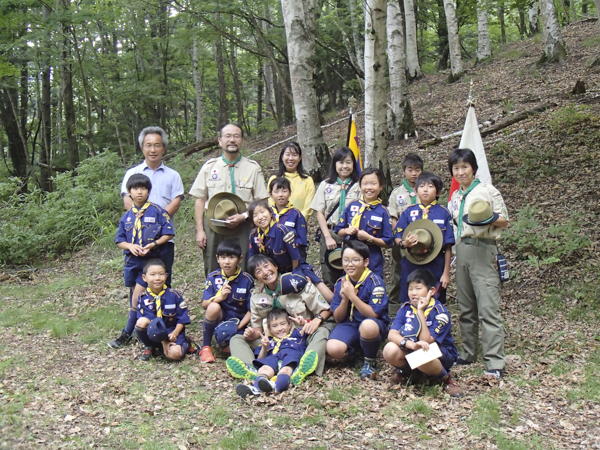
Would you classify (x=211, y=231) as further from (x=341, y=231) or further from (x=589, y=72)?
(x=589, y=72)

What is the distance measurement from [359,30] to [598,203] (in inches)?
449

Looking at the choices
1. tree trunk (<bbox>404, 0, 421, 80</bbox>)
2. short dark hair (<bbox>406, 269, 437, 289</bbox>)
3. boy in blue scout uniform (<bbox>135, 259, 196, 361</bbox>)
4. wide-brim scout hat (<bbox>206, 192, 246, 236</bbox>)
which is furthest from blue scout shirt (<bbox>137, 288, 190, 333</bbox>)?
tree trunk (<bbox>404, 0, 421, 80</bbox>)

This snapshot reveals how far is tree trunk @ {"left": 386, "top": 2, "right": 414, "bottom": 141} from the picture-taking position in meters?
10.2

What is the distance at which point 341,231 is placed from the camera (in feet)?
17.0

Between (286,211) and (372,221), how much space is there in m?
0.85

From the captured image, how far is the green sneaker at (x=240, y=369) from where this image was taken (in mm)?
4702

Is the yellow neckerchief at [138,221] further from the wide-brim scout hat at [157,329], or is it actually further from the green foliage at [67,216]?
the green foliage at [67,216]

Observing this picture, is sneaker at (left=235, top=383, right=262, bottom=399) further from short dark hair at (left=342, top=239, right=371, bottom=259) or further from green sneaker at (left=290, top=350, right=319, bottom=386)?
short dark hair at (left=342, top=239, right=371, bottom=259)

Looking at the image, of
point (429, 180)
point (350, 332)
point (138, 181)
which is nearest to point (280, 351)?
point (350, 332)

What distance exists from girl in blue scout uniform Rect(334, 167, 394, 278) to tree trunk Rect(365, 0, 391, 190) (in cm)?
191

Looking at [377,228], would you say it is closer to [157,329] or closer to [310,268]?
[310,268]

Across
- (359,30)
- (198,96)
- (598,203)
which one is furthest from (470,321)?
(198,96)

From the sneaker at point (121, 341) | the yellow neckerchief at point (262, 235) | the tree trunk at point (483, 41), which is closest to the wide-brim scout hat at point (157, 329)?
the sneaker at point (121, 341)

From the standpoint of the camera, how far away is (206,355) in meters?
5.20
